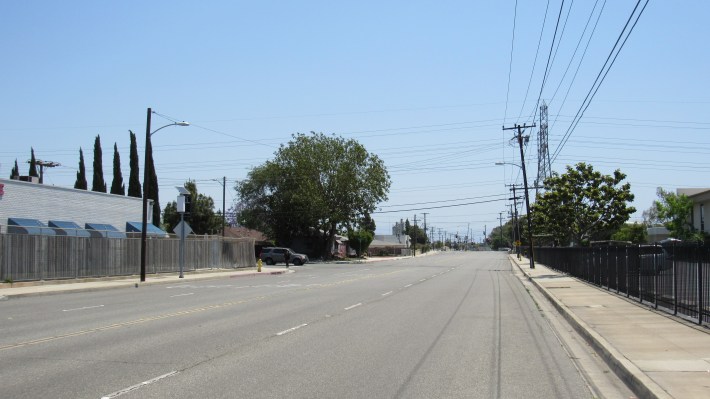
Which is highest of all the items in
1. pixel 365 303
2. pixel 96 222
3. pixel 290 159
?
pixel 290 159

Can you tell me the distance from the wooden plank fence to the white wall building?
223cm

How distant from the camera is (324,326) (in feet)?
43.3

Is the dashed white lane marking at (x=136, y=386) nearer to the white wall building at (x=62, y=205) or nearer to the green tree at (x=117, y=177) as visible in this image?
the white wall building at (x=62, y=205)

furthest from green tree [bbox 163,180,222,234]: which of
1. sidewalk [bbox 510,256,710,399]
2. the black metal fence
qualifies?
sidewalk [bbox 510,256,710,399]

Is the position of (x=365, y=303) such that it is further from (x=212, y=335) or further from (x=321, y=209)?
(x=321, y=209)

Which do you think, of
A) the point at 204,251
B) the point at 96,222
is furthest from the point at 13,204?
the point at 204,251

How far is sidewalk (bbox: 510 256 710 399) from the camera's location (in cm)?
739

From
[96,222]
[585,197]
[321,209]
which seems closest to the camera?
[585,197]

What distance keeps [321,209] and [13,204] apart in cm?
4081

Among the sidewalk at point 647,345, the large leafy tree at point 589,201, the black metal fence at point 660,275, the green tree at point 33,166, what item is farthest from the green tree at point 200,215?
the sidewalk at point 647,345

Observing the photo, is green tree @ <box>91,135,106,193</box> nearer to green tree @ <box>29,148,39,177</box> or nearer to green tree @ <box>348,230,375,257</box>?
green tree @ <box>29,148,39,177</box>

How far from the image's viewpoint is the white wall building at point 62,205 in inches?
1346

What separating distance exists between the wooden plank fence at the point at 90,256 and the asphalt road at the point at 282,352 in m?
9.00

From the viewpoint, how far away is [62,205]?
3806 centimetres
